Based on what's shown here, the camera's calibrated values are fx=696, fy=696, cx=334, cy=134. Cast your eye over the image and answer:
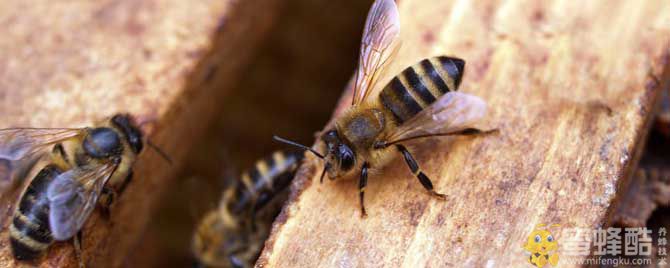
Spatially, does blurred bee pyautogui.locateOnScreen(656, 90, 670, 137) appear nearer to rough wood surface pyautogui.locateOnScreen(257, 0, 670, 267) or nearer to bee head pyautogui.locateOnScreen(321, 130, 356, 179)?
rough wood surface pyautogui.locateOnScreen(257, 0, 670, 267)

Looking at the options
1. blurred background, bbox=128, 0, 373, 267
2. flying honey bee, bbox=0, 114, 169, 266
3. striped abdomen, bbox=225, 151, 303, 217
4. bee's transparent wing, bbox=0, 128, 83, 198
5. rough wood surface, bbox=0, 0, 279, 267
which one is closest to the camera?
flying honey bee, bbox=0, 114, 169, 266

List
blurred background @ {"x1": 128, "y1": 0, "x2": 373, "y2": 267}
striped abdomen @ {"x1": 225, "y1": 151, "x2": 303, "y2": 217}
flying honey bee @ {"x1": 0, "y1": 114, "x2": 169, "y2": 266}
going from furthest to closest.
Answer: blurred background @ {"x1": 128, "y1": 0, "x2": 373, "y2": 267} < striped abdomen @ {"x1": 225, "y1": 151, "x2": 303, "y2": 217} < flying honey bee @ {"x1": 0, "y1": 114, "x2": 169, "y2": 266}

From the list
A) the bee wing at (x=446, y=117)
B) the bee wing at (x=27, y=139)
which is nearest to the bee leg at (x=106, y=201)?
the bee wing at (x=27, y=139)

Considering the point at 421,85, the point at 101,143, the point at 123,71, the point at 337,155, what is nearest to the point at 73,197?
the point at 101,143

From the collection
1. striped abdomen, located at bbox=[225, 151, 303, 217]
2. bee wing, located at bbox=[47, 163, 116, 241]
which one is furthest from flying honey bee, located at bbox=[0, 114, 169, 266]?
striped abdomen, located at bbox=[225, 151, 303, 217]

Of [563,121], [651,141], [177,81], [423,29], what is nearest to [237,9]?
[177,81]

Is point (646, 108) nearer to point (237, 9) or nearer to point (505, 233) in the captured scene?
point (505, 233)
